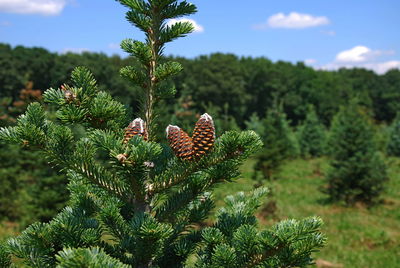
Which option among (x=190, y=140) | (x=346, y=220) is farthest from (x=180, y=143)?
(x=346, y=220)

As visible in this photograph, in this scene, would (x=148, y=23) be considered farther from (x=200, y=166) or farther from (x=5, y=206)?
(x=5, y=206)

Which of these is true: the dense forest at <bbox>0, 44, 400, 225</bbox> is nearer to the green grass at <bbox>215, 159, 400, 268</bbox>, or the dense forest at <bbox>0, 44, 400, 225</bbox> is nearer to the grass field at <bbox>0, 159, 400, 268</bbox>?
the green grass at <bbox>215, 159, 400, 268</bbox>

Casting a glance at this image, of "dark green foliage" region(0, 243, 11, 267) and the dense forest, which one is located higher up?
the dense forest

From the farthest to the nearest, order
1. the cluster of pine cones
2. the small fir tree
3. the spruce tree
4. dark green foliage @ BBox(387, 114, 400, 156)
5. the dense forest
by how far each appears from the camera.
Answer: the dense forest < the small fir tree < dark green foliage @ BBox(387, 114, 400, 156) < the cluster of pine cones < the spruce tree

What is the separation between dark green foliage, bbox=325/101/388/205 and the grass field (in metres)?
0.70

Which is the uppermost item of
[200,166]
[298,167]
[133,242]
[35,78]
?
[35,78]

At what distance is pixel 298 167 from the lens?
30531mm

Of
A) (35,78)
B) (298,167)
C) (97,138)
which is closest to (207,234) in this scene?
(97,138)

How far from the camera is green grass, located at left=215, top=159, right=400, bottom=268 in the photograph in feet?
40.5

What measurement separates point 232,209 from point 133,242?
71 centimetres

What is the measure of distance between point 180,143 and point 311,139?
36.4 m

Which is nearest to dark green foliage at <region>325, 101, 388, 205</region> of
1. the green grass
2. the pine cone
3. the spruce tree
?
the green grass

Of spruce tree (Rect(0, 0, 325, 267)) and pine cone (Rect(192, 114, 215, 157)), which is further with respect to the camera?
pine cone (Rect(192, 114, 215, 157))

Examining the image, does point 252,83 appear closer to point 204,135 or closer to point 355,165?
point 355,165
